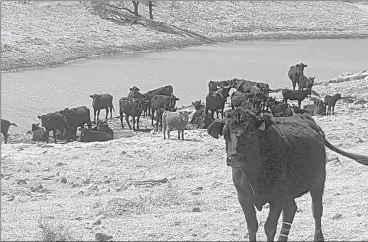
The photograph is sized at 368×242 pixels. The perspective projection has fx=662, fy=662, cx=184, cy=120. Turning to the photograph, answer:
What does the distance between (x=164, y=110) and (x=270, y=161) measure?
42.0ft

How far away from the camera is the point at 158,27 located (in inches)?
2000

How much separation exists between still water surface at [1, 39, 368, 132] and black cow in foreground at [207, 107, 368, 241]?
14143 millimetres

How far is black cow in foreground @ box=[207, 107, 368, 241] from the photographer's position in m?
6.07

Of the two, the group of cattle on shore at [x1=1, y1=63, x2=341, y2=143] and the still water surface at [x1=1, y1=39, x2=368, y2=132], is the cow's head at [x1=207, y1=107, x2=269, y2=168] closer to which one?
the group of cattle on shore at [x1=1, y1=63, x2=341, y2=143]

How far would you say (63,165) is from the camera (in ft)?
38.6

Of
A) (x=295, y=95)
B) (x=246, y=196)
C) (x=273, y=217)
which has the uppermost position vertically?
(x=246, y=196)

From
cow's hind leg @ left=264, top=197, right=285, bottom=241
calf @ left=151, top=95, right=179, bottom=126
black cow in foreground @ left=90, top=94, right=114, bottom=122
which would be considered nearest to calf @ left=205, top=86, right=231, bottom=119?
calf @ left=151, top=95, right=179, bottom=126

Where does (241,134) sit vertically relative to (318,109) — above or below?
above

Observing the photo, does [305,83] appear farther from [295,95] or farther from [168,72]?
[168,72]

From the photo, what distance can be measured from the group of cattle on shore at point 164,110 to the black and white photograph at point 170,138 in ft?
0.16

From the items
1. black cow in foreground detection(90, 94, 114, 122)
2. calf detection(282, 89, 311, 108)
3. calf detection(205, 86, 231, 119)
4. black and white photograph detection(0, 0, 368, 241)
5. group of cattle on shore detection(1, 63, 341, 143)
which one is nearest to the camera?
black and white photograph detection(0, 0, 368, 241)

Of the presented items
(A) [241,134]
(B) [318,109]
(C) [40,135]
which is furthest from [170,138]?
(A) [241,134]

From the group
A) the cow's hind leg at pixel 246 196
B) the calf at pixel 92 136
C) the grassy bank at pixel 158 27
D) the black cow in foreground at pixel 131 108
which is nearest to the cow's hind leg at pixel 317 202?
the cow's hind leg at pixel 246 196

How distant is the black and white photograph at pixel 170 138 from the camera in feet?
22.5
